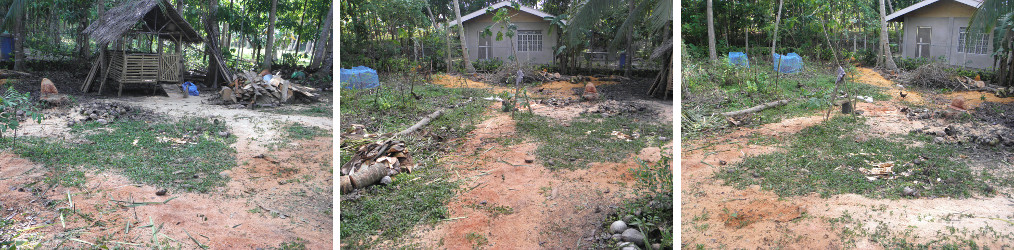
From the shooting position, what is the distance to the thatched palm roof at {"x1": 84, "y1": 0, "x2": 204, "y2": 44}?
5.98 metres

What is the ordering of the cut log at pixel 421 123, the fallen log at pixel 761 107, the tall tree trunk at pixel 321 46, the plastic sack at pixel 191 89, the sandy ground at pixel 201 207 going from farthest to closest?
the tall tree trunk at pixel 321 46
the plastic sack at pixel 191 89
the fallen log at pixel 761 107
the cut log at pixel 421 123
the sandy ground at pixel 201 207

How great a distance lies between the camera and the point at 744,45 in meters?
3.87

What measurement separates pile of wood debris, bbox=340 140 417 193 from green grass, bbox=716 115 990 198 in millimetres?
1791

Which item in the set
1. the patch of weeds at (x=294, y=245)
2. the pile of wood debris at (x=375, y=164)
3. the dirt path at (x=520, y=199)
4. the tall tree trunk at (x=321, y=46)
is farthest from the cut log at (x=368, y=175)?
the tall tree trunk at (x=321, y=46)

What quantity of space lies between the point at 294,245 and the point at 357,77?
96cm

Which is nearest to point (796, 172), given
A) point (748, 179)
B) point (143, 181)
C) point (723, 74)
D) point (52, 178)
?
point (748, 179)

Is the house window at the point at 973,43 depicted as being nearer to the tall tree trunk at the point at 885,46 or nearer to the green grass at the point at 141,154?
the tall tree trunk at the point at 885,46

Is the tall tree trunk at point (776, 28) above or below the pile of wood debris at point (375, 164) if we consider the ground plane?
above

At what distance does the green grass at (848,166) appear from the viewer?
3211 mm

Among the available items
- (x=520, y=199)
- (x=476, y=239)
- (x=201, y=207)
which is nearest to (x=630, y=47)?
(x=520, y=199)

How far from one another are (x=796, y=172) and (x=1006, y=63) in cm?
170

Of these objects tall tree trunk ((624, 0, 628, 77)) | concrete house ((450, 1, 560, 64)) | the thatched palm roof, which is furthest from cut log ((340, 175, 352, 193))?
the thatched palm roof

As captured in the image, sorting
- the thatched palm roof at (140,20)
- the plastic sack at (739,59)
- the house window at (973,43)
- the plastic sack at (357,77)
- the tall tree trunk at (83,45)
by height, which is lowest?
the plastic sack at (357,77)

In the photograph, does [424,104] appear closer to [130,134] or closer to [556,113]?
[556,113]
